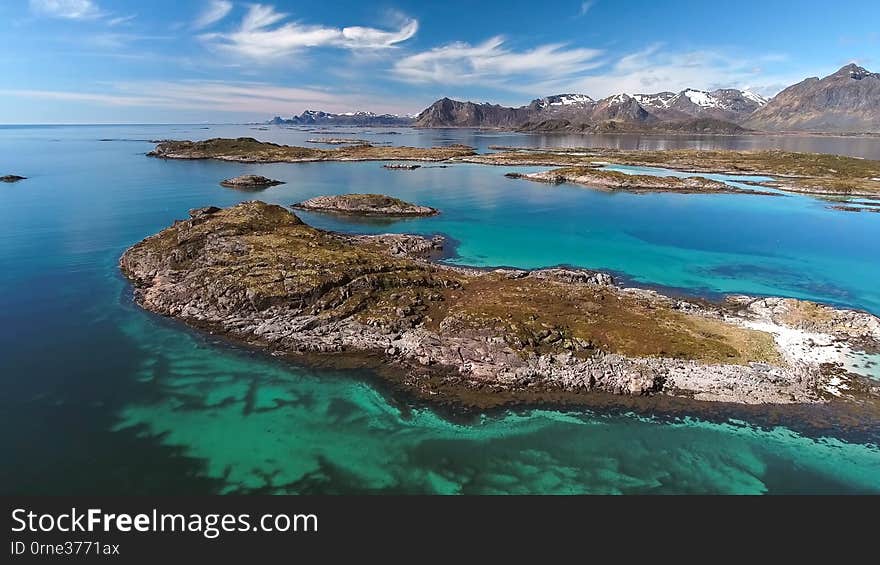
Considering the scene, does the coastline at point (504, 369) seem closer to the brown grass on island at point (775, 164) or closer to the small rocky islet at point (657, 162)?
the small rocky islet at point (657, 162)

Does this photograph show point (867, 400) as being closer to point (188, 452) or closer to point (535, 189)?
point (188, 452)

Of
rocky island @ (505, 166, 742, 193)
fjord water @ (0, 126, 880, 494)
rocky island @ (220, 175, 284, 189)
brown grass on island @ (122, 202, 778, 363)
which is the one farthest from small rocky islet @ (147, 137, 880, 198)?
brown grass on island @ (122, 202, 778, 363)

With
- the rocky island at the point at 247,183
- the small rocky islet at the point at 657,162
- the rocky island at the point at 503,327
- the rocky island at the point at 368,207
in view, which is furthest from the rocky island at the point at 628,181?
the rocky island at the point at 503,327

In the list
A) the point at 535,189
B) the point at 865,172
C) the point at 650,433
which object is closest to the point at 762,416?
the point at 650,433

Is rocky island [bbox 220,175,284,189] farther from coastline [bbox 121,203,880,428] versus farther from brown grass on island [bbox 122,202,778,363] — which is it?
coastline [bbox 121,203,880,428]

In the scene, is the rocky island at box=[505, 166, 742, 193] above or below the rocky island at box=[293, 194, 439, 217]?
above

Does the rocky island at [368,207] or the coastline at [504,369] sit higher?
the rocky island at [368,207]
